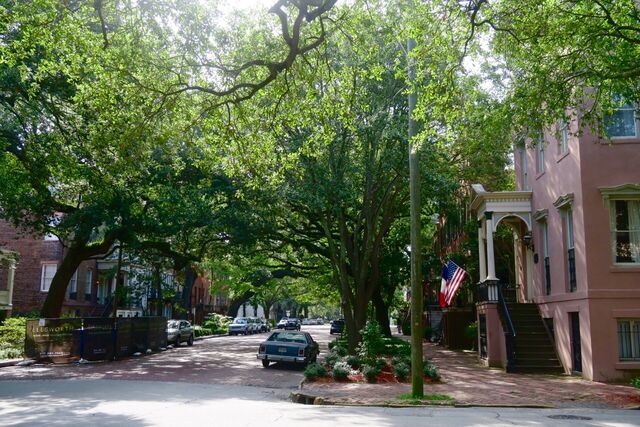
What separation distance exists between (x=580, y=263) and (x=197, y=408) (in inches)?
477

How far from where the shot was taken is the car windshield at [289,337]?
23.6 meters

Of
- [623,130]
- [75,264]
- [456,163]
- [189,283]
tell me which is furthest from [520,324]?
[189,283]

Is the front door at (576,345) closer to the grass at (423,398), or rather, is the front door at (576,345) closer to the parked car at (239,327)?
the grass at (423,398)

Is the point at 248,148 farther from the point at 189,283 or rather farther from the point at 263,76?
the point at 189,283

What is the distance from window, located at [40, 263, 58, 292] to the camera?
4531 cm

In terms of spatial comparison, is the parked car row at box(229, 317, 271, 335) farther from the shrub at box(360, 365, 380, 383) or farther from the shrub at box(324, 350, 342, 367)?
the shrub at box(360, 365, 380, 383)

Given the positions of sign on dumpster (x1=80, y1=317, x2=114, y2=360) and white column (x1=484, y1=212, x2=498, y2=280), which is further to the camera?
sign on dumpster (x1=80, y1=317, x2=114, y2=360)

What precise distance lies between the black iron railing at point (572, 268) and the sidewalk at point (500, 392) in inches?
111

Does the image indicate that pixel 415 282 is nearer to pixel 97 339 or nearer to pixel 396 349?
pixel 396 349

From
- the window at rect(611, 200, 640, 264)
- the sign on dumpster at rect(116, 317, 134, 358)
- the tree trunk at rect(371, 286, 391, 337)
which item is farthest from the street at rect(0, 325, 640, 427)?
the tree trunk at rect(371, 286, 391, 337)

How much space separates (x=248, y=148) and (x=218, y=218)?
988 centimetres

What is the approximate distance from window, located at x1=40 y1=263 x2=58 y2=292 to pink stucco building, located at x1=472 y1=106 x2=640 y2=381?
112ft

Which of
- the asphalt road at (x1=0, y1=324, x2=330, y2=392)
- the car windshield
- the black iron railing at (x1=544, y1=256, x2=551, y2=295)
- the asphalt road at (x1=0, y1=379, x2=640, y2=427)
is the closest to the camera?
the asphalt road at (x1=0, y1=379, x2=640, y2=427)

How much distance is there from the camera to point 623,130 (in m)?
18.3
